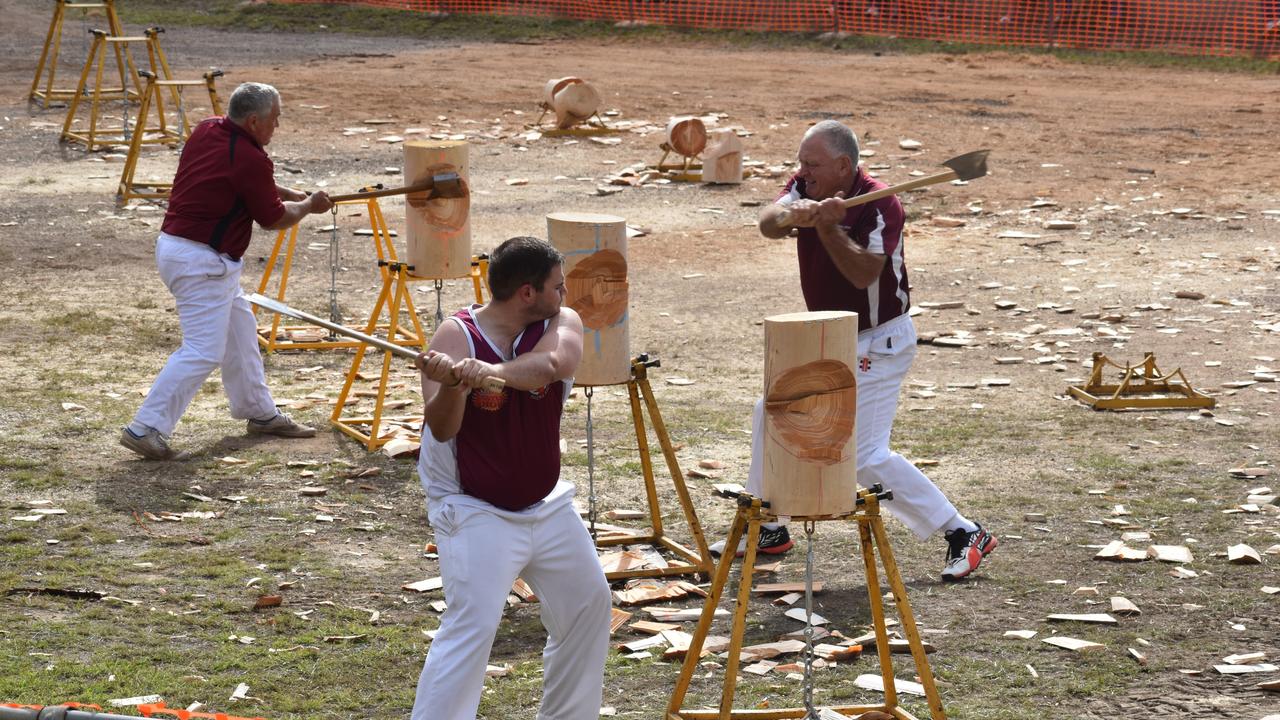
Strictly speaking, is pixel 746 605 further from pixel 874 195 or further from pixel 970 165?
pixel 970 165

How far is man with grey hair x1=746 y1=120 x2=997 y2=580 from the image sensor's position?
23.6 feet

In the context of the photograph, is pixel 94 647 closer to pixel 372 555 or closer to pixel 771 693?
pixel 372 555

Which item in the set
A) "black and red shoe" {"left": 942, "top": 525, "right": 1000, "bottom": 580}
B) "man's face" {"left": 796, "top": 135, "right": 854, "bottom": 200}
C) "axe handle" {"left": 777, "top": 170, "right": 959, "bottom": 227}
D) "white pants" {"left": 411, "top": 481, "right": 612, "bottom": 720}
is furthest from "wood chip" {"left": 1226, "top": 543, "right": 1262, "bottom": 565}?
"white pants" {"left": 411, "top": 481, "right": 612, "bottom": 720}

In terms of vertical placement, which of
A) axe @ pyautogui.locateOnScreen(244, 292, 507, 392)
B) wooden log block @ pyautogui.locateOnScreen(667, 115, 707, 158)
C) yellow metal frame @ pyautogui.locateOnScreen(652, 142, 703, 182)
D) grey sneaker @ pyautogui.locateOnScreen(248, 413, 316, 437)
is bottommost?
grey sneaker @ pyautogui.locateOnScreen(248, 413, 316, 437)

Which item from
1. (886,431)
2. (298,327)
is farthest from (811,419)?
(298,327)

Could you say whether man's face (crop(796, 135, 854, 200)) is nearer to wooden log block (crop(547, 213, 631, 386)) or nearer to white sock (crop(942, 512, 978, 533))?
wooden log block (crop(547, 213, 631, 386))

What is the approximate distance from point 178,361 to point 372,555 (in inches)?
86.1

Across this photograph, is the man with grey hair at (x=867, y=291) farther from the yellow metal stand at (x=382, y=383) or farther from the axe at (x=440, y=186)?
the yellow metal stand at (x=382, y=383)

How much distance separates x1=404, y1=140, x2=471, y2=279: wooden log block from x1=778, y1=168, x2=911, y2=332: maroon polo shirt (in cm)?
281

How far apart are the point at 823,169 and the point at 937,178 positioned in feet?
2.04

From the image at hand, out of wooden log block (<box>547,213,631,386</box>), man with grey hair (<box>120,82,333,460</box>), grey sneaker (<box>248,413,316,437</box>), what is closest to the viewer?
wooden log block (<box>547,213,631,386</box>)

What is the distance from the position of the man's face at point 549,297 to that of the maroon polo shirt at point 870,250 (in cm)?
212

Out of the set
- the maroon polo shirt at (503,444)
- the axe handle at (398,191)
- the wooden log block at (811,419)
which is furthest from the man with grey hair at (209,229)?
the wooden log block at (811,419)

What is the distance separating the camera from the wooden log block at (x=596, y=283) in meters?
7.38
